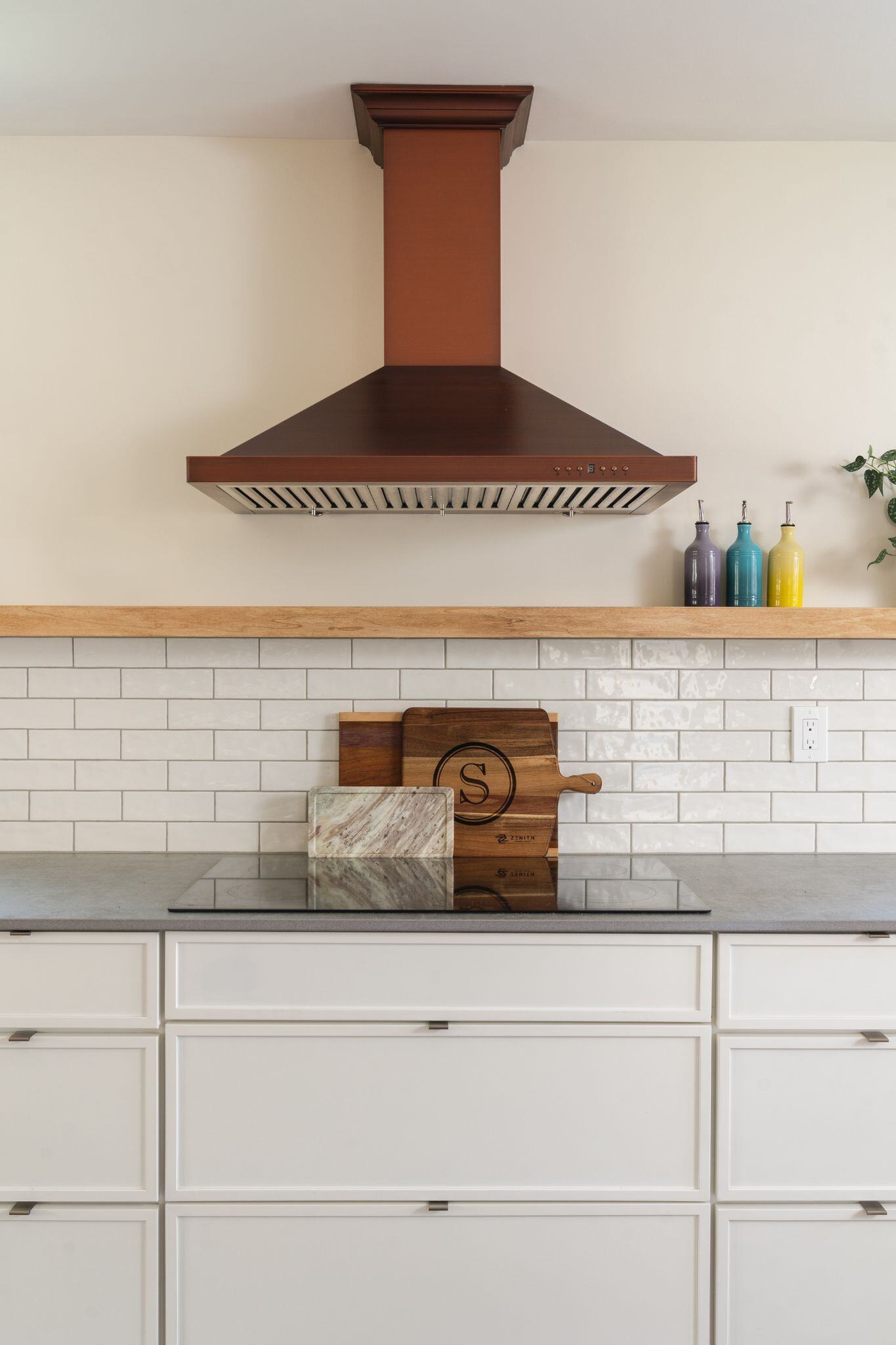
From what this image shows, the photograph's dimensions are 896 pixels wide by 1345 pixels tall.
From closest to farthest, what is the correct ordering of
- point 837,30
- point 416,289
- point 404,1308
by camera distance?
point 404,1308
point 837,30
point 416,289

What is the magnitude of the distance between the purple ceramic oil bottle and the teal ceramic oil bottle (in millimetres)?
31

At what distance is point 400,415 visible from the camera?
1931mm

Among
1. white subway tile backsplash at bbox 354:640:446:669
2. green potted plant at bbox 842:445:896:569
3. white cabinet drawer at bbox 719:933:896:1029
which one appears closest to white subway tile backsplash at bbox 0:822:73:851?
white subway tile backsplash at bbox 354:640:446:669

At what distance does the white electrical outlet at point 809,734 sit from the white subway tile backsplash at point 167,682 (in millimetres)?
1439

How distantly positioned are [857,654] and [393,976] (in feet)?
4.60

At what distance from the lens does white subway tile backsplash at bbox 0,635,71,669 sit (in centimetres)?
232

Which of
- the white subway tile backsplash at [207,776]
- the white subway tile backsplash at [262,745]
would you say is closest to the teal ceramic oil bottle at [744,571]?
the white subway tile backsplash at [262,745]

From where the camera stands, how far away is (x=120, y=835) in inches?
91.0

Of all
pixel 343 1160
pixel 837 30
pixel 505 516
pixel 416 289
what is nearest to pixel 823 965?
pixel 343 1160

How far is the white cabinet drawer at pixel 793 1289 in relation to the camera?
5.75 ft

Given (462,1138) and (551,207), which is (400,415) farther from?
(462,1138)

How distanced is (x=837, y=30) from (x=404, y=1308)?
8.52 ft

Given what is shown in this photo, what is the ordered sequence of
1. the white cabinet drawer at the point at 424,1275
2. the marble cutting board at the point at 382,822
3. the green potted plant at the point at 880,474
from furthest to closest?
the green potted plant at the point at 880,474
the marble cutting board at the point at 382,822
the white cabinet drawer at the point at 424,1275

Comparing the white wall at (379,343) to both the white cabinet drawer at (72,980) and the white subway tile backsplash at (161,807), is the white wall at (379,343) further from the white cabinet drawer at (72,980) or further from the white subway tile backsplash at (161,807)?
the white cabinet drawer at (72,980)
